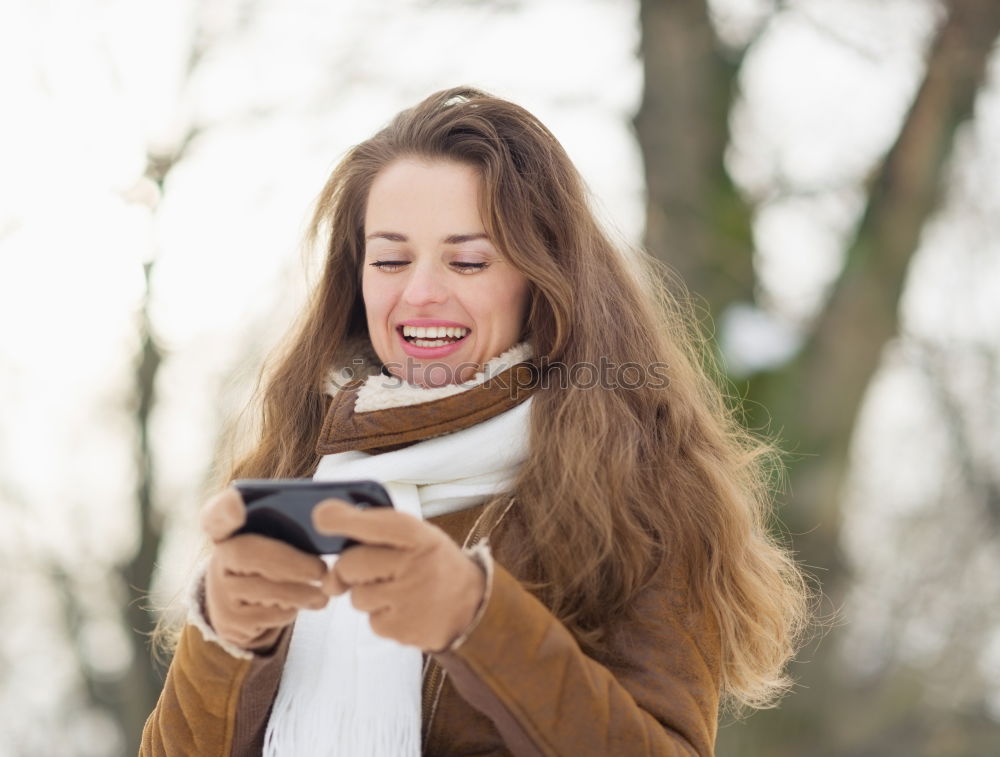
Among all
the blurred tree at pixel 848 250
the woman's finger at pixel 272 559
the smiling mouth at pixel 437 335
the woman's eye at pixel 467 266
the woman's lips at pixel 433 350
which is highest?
the woman's eye at pixel 467 266

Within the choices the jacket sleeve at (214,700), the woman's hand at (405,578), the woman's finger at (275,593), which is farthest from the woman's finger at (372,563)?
the jacket sleeve at (214,700)

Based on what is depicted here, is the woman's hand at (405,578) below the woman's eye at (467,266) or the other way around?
below

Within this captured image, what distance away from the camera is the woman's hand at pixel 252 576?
1740 mm

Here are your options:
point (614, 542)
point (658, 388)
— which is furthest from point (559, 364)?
point (614, 542)

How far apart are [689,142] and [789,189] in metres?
0.74

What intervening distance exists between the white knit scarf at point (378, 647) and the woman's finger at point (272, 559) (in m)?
0.26

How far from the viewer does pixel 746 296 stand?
597 cm

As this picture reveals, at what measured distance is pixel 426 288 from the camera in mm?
2299

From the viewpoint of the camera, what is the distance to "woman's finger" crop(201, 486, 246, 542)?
67.1 inches

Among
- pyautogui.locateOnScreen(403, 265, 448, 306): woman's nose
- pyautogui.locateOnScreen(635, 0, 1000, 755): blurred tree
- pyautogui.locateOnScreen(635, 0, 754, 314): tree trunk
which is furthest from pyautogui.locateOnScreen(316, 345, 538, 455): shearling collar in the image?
pyautogui.locateOnScreen(635, 0, 754, 314): tree trunk

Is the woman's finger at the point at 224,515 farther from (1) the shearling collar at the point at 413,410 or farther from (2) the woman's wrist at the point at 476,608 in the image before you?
(1) the shearling collar at the point at 413,410

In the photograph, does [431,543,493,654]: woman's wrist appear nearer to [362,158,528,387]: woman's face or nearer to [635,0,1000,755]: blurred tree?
[362,158,528,387]: woman's face

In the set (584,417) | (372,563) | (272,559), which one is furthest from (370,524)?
(584,417)

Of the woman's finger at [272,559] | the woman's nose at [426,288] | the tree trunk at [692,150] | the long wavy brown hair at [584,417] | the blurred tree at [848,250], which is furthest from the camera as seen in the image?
the tree trunk at [692,150]
